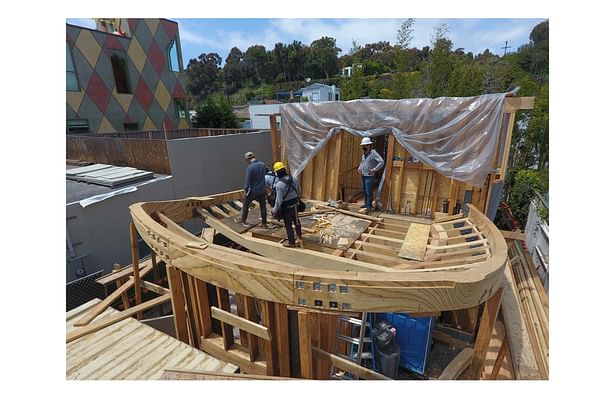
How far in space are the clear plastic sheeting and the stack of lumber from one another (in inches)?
80.3

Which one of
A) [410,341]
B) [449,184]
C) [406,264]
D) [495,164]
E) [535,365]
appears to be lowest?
[410,341]

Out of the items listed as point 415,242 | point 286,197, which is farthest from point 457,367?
point 286,197

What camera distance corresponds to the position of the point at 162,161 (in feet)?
25.8

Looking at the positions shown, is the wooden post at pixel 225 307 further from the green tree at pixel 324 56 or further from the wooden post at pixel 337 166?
the green tree at pixel 324 56

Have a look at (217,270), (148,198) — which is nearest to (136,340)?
(217,270)

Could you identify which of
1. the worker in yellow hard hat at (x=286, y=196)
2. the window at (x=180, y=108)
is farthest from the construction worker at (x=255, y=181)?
the window at (x=180, y=108)

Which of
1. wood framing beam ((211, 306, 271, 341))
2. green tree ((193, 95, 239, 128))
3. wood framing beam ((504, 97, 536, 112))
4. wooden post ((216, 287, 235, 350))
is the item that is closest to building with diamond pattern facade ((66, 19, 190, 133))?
green tree ((193, 95, 239, 128))

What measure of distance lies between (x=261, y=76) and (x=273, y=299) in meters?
62.1

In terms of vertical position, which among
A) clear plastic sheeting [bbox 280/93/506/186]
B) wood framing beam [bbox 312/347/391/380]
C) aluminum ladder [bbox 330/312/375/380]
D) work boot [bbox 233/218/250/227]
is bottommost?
aluminum ladder [bbox 330/312/375/380]

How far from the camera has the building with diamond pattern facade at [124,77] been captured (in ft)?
43.2

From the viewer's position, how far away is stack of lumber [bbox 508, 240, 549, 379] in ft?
11.1

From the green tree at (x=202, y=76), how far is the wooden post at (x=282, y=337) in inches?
2426

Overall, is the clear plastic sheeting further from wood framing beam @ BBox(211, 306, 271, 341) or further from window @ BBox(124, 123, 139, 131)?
window @ BBox(124, 123, 139, 131)

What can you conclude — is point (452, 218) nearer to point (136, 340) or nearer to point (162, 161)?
point (136, 340)
